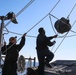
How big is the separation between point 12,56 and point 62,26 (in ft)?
9.15

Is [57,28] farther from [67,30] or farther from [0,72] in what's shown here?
[0,72]

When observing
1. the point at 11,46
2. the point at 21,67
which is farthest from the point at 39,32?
the point at 21,67

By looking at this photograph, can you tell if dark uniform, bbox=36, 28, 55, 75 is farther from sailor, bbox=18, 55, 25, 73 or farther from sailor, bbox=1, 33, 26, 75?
sailor, bbox=18, 55, 25, 73

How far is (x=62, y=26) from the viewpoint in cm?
1218

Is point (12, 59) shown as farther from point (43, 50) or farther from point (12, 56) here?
point (43, 50)

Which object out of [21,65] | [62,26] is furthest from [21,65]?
[62,26]

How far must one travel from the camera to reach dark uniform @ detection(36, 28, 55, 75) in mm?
10727

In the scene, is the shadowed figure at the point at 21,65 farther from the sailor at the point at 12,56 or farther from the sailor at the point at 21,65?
the sailor at the point at 12,56

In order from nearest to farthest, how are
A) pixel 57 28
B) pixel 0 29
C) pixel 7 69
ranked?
pixel 7 69, pixel 0 29, pixel 57 28

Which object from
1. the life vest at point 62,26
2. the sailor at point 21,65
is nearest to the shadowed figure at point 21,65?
the sailor at point 21,65

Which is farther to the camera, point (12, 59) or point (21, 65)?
point (21, 65)

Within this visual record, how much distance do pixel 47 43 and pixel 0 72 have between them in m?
2.10

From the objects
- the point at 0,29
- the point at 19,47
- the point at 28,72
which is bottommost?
the point at 28,72

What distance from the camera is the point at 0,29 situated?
1128 centimetres
